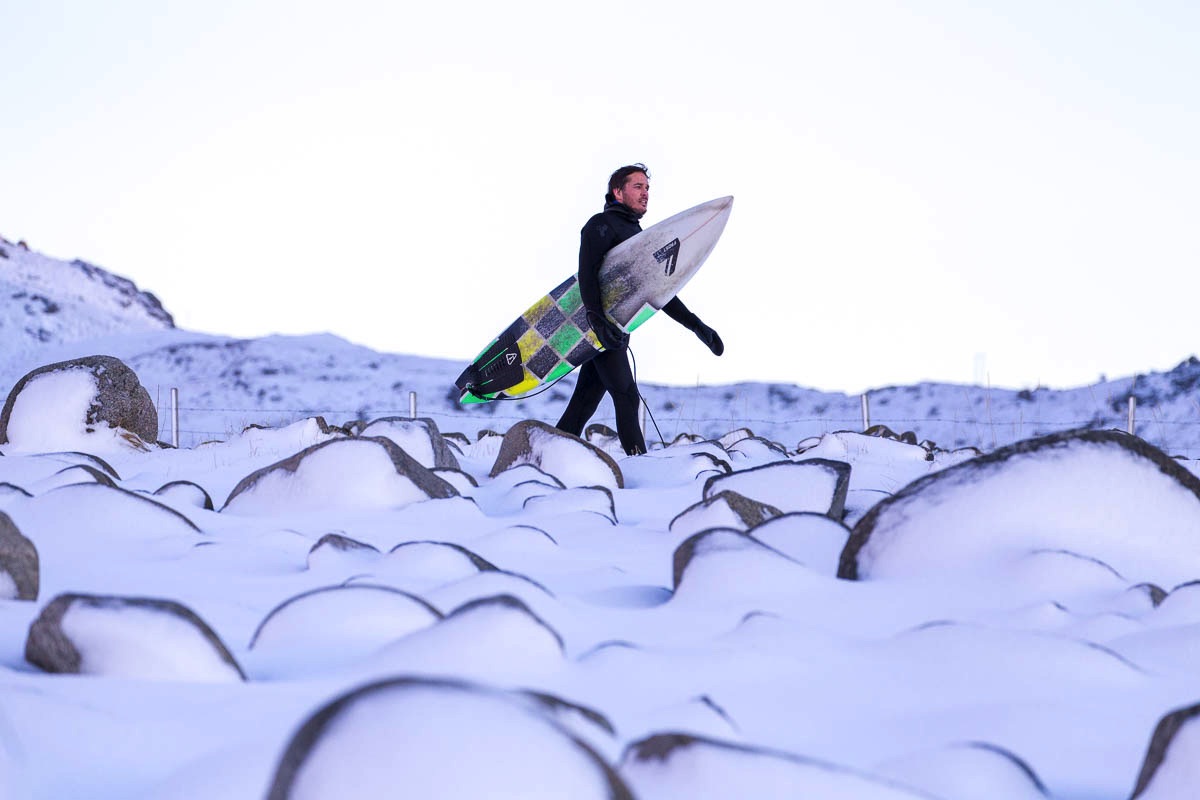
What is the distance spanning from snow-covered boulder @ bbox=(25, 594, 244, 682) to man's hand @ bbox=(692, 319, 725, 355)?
453cm

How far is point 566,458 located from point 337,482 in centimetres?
107

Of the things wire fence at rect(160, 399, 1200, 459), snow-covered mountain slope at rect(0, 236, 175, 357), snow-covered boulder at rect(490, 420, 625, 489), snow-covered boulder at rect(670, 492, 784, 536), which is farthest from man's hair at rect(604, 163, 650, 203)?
snow-covered mountain slope at rect(0, 236, 175, 357)

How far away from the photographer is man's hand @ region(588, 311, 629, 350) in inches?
211

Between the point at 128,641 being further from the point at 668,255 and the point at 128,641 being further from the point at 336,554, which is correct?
the point at 668,255

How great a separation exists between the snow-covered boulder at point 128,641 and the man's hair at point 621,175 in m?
4.31

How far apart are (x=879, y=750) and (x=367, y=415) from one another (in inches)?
603

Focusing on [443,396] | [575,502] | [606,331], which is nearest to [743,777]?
[575,502]

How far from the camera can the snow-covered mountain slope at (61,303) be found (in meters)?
22.0

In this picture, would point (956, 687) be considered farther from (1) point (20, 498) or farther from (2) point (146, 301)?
(2) point (146, 301)

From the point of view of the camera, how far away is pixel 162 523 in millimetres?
2318

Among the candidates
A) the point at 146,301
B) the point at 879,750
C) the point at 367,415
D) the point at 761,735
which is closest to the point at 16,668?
the point at 761,735

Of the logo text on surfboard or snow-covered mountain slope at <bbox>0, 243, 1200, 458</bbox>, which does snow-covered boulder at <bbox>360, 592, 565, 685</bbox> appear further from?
snow-covered mountain slope at <bbox>0, 243, 1200, 458</bbox>

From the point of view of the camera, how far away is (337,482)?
2836mm

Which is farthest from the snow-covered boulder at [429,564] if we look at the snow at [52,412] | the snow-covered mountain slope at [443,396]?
the snow-covered mountain slope at [443,396]
